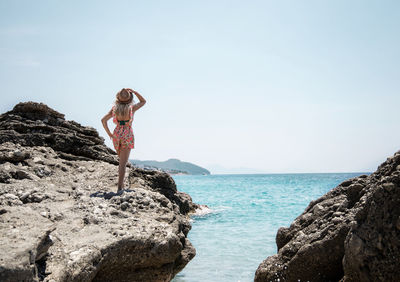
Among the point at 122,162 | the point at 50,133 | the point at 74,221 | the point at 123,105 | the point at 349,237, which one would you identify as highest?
the point at 123,105

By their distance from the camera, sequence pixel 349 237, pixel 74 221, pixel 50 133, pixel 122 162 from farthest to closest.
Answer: pixel 50 133
pixel 122 162
pixel 74 221
pixel 349 237

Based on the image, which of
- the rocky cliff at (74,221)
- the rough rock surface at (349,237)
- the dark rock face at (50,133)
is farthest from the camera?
the dark rock face at (50,133)

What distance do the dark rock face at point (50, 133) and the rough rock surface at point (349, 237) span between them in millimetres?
4849

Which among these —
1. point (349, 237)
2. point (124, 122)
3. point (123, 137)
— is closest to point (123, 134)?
point (123, 137)

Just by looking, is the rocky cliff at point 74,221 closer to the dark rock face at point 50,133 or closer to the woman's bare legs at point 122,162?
the dark rock face at point 50,133

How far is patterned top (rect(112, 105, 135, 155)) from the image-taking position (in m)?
6.26

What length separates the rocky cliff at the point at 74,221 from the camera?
3.06 meters

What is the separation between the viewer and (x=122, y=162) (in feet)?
20.0

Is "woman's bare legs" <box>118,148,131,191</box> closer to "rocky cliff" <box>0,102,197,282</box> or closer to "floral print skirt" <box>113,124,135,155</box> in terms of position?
"floral print skirt" <box>113,124,135,155</box>

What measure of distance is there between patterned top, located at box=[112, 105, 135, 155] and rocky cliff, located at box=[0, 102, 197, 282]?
764 mm

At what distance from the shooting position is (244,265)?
845cm

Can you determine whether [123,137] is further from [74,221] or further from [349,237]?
[349,237]

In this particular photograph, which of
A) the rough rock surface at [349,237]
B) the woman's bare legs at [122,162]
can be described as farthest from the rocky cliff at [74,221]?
the rough rock surface at [349,237]

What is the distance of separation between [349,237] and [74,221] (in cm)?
328
